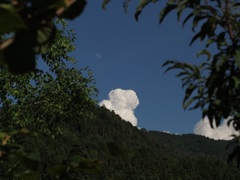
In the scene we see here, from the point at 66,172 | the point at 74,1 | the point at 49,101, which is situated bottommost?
the point at 66,172

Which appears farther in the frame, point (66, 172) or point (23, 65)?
point (66, 172)

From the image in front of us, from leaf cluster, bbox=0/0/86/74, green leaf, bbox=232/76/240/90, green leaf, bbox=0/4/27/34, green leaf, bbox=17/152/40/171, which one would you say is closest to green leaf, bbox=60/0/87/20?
leaf cluster, bbox=0/0/86/74

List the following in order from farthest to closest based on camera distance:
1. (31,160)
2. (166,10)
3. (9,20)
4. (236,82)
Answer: (166,10) < (236,82) < (31,160) < (9,20)

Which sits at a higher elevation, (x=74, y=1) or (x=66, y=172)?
(x=74, y=1)

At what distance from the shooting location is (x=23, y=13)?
28.9 inches

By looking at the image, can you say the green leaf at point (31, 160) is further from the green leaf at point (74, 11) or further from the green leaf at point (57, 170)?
the green leaf at point (74, 11)

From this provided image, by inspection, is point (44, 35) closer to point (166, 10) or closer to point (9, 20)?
point (9, 20)

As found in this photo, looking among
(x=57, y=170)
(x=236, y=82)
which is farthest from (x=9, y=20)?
(x=236, y=82)

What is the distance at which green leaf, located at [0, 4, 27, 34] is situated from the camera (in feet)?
2.16

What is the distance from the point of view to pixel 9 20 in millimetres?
682

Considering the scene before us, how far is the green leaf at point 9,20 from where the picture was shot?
66 centimetres

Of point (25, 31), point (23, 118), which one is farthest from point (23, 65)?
point (23, 118)

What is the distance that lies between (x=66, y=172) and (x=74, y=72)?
18881 millimetres

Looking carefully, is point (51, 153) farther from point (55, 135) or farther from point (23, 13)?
point (23, 13)
